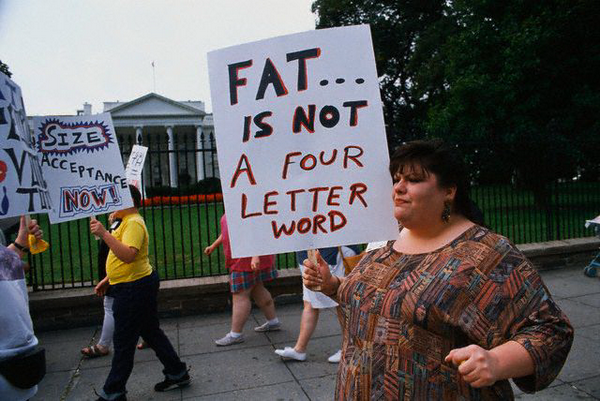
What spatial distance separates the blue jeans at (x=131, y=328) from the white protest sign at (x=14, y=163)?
4.14ft

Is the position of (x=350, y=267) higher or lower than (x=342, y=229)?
lower

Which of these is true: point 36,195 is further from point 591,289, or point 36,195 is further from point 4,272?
point 591,289

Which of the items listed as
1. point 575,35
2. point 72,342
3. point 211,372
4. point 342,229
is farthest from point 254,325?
point 575,35

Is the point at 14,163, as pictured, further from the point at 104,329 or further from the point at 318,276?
the point at 104,329

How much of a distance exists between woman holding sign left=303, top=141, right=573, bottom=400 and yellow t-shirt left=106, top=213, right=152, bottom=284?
7.81 feet

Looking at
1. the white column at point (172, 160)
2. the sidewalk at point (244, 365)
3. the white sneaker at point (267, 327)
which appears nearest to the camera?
the sidewalk at point (244, 365)

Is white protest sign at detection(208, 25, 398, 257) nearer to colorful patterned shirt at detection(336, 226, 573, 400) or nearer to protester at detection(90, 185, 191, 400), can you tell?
colorful patterned shirt at detection(336, 226, 573, 400)

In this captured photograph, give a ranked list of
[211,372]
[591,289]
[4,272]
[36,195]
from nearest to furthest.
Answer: [4,272], [36,195], [211,372], [591,289]

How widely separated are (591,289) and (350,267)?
5.88 m

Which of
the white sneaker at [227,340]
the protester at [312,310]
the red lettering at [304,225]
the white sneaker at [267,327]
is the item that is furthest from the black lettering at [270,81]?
the white sneaker at [267,327]

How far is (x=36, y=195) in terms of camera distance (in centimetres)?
265

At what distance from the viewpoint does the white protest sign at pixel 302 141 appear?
206 cm

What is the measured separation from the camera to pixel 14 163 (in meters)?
2.52

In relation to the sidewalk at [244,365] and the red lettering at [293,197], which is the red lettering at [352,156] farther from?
the sidewalk at [244,365]
